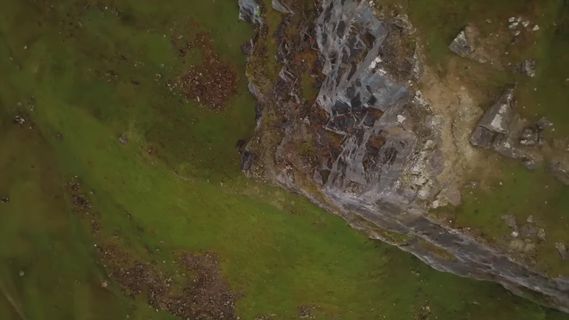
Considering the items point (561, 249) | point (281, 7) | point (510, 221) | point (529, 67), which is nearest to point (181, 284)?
point (281, 7)

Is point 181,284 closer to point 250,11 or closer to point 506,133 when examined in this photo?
point 250,11

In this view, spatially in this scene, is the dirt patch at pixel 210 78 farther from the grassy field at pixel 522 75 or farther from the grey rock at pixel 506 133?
the grey rock at pixel 506 133

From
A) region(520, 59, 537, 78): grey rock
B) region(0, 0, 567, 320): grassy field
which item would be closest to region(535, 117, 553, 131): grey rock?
region(520, 59, 537, 78): grey rock

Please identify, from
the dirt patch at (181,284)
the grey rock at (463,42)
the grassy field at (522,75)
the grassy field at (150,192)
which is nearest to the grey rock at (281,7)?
the grassy field at (150,192)

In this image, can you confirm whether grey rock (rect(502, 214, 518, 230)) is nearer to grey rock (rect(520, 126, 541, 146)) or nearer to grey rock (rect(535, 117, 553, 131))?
grey rock (rect(520, 126, 541, 146))

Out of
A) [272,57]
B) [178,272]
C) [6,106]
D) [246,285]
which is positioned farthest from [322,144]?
[6,106]
